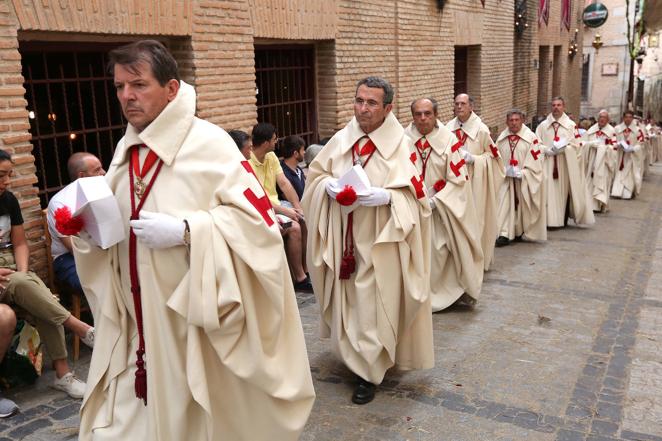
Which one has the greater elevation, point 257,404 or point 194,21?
point 194,21

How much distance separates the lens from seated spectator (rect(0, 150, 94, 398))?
4609 millimetres

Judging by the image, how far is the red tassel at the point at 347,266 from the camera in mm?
4453

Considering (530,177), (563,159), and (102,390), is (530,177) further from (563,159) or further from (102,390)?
(102,390)

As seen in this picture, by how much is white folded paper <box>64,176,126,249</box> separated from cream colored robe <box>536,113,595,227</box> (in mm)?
9006

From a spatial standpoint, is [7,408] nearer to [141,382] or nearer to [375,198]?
[141,382]

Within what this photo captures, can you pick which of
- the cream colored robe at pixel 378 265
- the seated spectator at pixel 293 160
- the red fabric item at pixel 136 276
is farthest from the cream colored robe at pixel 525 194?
the red fabric item at pixel 136 276

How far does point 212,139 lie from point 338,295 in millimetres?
2031

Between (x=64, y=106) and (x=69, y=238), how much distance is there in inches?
61.6

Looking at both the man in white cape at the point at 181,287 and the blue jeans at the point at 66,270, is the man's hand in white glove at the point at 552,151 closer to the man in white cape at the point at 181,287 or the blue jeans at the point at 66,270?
the blue jeans at the point at 66,270

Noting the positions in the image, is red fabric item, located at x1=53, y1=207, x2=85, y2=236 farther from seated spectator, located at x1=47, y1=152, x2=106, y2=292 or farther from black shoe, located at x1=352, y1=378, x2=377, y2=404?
black shoe, located at x1=352, y1=378, x2=377, y2=404

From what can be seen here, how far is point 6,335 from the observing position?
14.5ft

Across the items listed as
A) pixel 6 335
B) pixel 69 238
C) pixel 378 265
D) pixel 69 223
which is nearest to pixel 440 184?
pixel 378 265

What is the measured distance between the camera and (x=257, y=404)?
2842 millimetres

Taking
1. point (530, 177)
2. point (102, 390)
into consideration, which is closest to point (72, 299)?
point (102, 390)
